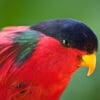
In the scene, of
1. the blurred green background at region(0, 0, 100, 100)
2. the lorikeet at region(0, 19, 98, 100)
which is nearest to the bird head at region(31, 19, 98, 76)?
the lorikeet at region(0, 19, 98, 100)

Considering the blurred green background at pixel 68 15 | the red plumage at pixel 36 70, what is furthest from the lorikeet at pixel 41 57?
the blurred green background at pixel 68 15

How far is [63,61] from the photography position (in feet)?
2.97

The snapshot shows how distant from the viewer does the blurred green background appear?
129cm

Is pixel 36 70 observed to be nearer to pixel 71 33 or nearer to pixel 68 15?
pixel 71 33

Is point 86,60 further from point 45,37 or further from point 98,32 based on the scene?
point 98,32

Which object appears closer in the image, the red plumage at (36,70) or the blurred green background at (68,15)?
the red plumage at (36,70)

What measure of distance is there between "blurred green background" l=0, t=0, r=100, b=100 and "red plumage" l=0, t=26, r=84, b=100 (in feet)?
1.23

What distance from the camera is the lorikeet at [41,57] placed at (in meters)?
0.88

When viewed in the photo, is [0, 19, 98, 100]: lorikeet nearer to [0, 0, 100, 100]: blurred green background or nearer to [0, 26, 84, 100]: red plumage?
[0, 26, 84, 100]: red plumage

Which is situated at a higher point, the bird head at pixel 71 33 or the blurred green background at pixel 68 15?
the bird head at pixel 71 33

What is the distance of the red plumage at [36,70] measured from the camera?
2.87 feet

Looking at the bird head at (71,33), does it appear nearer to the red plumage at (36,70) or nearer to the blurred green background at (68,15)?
the red plumage at (36,70)

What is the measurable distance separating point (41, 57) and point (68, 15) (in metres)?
0.44

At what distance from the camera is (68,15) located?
1.30 meters
